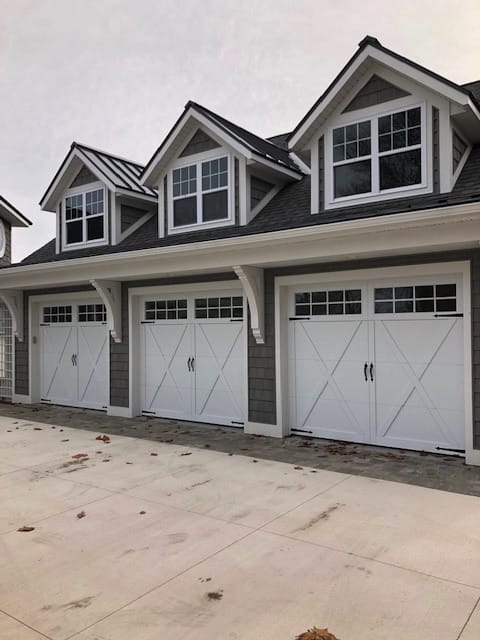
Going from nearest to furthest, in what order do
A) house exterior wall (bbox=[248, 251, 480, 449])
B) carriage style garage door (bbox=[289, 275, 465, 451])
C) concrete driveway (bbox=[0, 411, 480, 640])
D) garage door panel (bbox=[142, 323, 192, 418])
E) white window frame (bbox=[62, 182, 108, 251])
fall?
concrete driveway (bbox=[0, 411, 480, 640])
carriage style garage door (bbox=[289, 275, 465, 451])
house exterior wall (bbox=[248, 251, 480, 449])
garage door panel (bbox=[142, 323, 192, 418])
white window frame (bbox=[62, 182, 108, 251])

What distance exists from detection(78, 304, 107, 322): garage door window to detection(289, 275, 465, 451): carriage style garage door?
4.46 metres

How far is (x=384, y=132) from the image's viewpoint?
722 centimetres

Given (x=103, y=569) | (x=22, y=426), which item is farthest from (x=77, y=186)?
(x=103, y=569)

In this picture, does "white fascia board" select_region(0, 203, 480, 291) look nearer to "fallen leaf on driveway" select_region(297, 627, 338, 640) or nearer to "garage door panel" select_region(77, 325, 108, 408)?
"garage door panel" select_region(77, 325, 108, 408)

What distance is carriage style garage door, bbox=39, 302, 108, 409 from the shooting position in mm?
10461

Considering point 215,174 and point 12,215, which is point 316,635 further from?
point 12,215

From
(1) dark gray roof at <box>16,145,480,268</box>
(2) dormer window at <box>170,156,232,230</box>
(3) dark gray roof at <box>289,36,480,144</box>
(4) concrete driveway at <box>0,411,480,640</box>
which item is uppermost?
(3) dark gray roof at <box>289,36,480,144</box>

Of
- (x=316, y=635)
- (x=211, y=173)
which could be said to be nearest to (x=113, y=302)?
(x=211, y=173)

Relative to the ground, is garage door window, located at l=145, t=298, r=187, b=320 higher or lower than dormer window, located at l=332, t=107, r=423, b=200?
lower

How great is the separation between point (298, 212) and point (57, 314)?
6.14 meters

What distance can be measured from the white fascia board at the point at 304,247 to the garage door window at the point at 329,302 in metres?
0.62

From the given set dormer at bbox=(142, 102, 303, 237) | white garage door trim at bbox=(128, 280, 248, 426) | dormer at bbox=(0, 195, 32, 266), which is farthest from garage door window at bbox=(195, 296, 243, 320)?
dormer at bbox=(0, 195, 32, 266)

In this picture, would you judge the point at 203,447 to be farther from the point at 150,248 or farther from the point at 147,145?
the point at 147,145

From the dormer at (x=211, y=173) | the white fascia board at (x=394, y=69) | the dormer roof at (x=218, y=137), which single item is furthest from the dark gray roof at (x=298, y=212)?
the white fascia board at (x=394, y=69)
